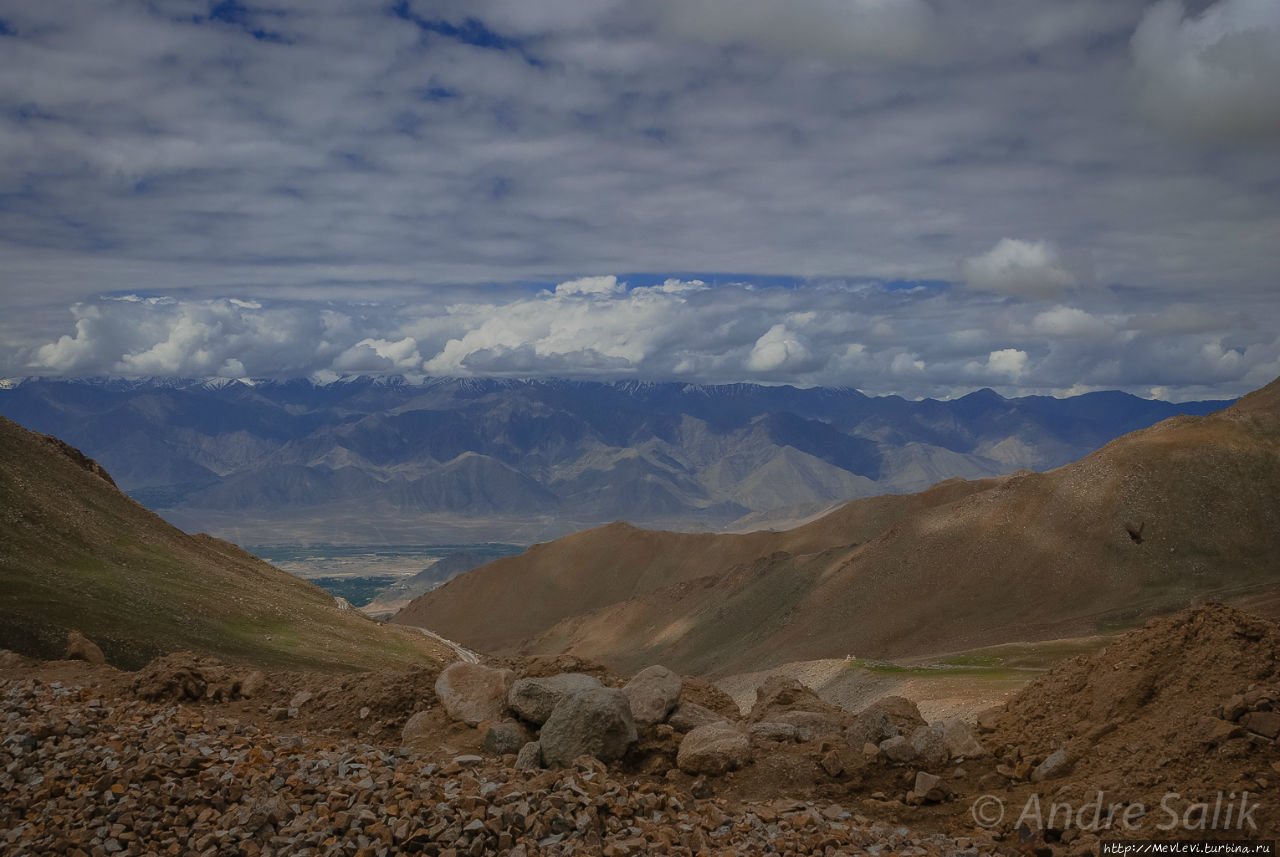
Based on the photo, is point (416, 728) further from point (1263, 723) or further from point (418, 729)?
point (1263, 723)

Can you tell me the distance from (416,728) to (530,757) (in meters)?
2.82

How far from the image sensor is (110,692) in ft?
61.2

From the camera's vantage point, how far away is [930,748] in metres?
14.4

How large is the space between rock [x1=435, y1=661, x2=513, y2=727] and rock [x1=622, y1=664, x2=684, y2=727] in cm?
229

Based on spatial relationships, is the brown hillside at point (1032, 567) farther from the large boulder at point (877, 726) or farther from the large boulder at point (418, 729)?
the large boulder at point (418, 729)

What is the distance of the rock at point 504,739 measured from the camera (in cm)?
1523

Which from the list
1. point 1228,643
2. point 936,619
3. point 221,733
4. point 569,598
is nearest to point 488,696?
point 221,733

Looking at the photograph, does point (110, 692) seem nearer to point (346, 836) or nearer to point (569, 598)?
point (346, 836)

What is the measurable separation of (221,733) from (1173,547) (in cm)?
8554

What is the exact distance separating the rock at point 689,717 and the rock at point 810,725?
122 cm

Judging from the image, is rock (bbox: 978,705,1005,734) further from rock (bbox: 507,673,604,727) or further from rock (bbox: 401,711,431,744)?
rock (bbox: 401,711,431,744)

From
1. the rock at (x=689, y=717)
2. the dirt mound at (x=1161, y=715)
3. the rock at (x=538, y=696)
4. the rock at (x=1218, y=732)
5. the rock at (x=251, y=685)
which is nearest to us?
the dirt mound at (x=1161, y=715)

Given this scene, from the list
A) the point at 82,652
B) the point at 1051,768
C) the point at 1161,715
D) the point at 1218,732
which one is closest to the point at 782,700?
the point at 1051,768

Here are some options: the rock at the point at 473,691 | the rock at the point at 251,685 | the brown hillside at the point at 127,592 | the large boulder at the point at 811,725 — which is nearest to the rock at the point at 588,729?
the rock at the point at 473,691
